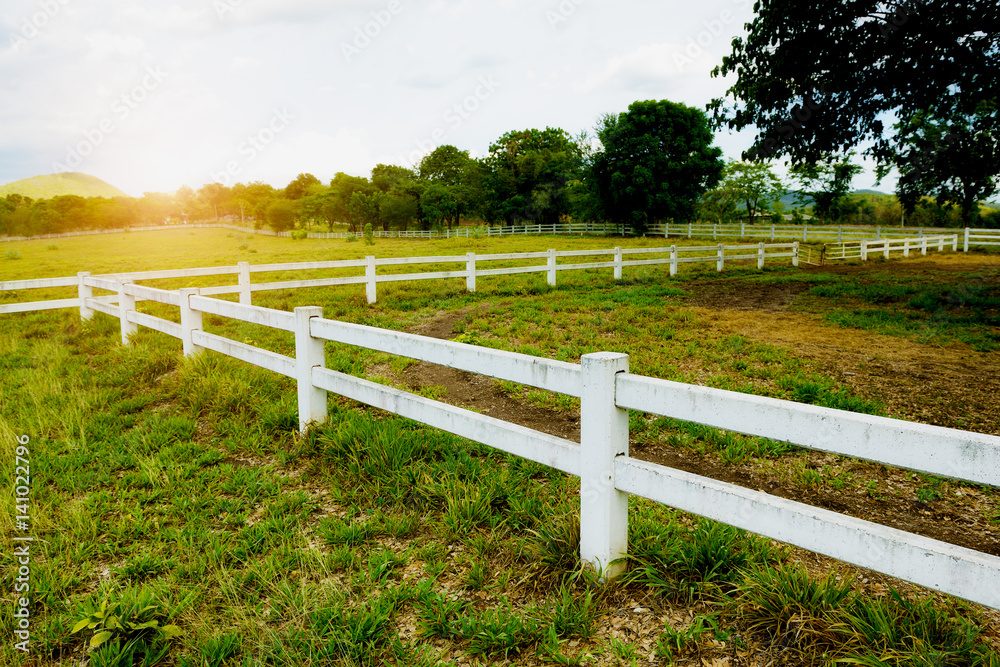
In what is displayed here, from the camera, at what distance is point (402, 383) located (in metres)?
6.71

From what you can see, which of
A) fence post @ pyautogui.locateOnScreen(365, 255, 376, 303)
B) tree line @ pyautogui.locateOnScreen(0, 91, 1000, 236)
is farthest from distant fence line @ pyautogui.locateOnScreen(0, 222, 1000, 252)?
fence post @ pyautogui.locateOnScreen(365, 255, 376, 303)

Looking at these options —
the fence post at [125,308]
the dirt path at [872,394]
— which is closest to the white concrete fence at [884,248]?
the dirt path at [872,394]

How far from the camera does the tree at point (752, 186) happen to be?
62.5 m

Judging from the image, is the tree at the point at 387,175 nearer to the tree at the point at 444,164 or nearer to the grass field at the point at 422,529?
the tree at the point at 444,164

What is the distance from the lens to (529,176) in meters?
65.3

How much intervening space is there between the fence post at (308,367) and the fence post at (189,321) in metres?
2.58

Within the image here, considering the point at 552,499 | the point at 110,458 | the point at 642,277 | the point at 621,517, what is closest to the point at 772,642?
the point at 621,517

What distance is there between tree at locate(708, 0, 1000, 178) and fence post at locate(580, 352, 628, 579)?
13212 mm

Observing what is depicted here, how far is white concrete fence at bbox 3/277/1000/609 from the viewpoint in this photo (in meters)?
1.85

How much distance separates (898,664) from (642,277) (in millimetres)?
15671

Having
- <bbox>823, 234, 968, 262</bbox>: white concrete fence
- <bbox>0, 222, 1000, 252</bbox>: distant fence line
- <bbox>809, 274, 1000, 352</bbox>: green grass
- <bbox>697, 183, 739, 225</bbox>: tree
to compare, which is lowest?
<bbox>809, 274, 1000, 352</bbox>: green grass

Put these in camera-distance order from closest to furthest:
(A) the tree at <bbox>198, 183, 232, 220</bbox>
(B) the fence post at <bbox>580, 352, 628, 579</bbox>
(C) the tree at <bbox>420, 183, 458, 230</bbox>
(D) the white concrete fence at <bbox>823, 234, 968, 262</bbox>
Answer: (B) the fence post at <bbox>580, 352, 628, 579</bbox>, (D) the white concrete fence at <bbox>823, 234, 968, 262</bbox>, (C) the tree at <bbox>420, 183, 458, 230</bbox>, (A) the tree at <bbox>198, 183, 232, 220</bbox>

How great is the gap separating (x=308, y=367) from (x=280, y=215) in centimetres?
9231

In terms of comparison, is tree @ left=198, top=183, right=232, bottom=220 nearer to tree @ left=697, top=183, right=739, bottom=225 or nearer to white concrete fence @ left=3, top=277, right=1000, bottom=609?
tree @ left=697, top=183, right=739, bottom=225
